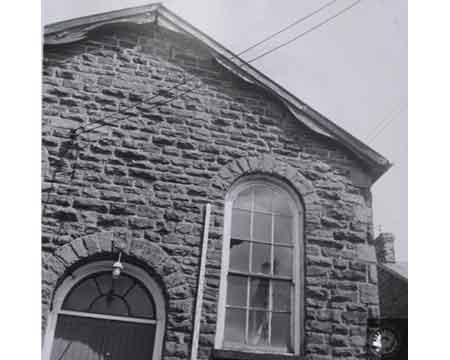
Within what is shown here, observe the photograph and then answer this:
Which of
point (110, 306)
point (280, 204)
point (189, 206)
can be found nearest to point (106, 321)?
point (110, 306)

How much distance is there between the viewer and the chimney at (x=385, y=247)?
5.34 meters

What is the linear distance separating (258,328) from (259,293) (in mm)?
334

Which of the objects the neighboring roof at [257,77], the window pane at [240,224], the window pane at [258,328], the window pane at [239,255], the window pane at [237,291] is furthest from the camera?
the neighboring roof at [257,77]

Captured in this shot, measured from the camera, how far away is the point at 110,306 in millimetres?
4820

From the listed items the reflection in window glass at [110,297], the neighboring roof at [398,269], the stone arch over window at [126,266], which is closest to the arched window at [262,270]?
the stone arch over window at [126,266]

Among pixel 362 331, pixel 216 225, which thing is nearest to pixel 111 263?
pixel 216 225

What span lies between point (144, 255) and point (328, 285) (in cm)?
183

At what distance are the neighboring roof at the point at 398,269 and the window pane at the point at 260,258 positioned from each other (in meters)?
1.36

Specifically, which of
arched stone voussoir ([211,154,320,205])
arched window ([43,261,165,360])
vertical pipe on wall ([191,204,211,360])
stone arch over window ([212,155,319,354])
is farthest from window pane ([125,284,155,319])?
arched stone voussoir ([211,154,320,205])

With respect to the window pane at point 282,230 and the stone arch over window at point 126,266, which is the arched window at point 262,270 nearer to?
the window pane at point 282,230

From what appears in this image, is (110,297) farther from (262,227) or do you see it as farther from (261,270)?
(262,227)

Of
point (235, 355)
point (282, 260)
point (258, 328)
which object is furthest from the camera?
point (282, 260)

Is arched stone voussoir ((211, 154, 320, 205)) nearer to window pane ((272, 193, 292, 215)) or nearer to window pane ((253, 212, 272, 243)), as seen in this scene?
window pane ((272, 193, 292, 215))

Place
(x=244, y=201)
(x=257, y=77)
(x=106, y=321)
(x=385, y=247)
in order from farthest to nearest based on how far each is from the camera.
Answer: (x=257, y=77), (x=385, y=247), (x=244, y=201), (x=106, y=321)
